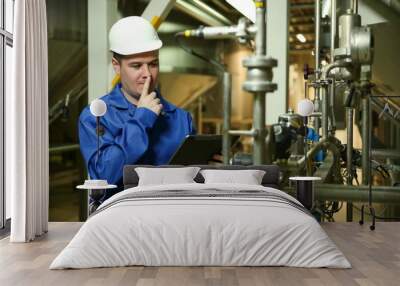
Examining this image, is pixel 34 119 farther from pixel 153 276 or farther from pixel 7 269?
pixel 153 276

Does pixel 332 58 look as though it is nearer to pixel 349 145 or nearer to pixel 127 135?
pixel 349 145

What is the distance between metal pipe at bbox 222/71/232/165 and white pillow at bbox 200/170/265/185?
0.68 feet

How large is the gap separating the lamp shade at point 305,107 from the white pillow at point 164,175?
1037 millimetres

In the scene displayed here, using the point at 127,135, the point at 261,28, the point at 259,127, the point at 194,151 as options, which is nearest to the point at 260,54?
the point at 261,28

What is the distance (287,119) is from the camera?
16.6 feet

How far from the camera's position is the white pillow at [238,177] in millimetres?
4789

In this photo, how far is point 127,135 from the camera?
16.9 feet

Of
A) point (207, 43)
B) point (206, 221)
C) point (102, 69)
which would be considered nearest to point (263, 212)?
point (206, 221)

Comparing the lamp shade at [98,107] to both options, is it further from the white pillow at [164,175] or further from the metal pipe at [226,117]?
the metal pipe at [226,117]

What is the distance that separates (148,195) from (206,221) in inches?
22.1

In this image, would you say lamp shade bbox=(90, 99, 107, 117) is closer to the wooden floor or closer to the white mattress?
the wooden floor

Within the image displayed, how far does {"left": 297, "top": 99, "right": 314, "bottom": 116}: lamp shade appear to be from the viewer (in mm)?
5004

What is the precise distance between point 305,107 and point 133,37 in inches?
65.0

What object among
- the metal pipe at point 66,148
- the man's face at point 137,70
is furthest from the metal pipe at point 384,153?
the metal pipe at point 66,148
